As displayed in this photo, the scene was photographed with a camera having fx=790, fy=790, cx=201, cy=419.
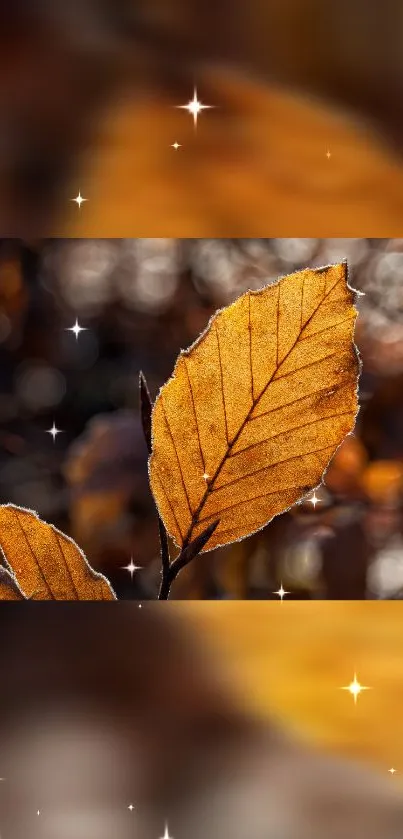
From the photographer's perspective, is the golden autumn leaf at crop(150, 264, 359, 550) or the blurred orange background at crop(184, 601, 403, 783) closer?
the blurred orange background at crop(184, 601, 403, 783)

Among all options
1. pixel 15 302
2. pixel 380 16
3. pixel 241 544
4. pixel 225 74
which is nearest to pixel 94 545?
pixel 241 544

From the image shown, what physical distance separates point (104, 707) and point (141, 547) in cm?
18

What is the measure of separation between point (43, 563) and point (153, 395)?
0.77ft

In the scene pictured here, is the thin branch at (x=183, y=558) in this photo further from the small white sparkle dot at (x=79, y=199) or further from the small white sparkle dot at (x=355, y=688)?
the small white sparkle dot at (x=79, y=199)

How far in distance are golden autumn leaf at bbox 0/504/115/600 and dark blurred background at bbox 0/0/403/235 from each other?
1.34 feet

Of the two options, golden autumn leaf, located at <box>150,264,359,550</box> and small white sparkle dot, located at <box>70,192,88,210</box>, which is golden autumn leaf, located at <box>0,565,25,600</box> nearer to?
golden autumn leaf, located at <box>150,264,359,550</box>

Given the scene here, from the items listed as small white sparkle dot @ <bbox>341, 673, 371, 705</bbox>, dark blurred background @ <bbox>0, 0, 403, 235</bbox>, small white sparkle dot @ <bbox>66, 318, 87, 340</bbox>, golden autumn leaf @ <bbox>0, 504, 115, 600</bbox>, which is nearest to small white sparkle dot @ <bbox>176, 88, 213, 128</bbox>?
dark blurred background @ <bbox>0, 0, 403, 235</bbox>

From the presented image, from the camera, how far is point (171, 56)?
0.89m

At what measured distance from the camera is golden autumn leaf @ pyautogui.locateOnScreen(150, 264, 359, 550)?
915 mm

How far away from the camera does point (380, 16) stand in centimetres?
87

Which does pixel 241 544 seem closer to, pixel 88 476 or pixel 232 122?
pixel 88 476

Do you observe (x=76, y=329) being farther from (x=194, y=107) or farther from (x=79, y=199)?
(x=194, y=107)

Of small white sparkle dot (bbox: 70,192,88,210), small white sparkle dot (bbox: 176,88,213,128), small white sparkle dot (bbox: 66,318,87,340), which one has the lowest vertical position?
small white sparkle dot (bbox: 66,318,87,340)

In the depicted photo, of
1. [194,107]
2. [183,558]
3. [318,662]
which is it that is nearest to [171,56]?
[194,107]
